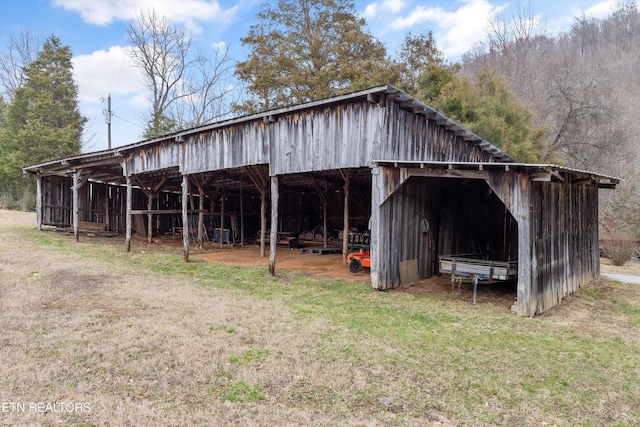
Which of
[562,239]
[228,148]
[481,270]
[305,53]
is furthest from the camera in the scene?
[305,53]

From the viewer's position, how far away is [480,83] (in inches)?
926

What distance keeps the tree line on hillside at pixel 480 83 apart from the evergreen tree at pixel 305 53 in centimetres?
7

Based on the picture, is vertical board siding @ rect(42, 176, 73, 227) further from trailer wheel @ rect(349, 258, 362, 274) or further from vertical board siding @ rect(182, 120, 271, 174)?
trailer wheel @ rect(349, 258, 362, 274)

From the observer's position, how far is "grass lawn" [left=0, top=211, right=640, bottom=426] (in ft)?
12.2

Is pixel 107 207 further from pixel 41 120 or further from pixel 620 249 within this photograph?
pixel 620 249

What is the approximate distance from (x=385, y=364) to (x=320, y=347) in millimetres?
960

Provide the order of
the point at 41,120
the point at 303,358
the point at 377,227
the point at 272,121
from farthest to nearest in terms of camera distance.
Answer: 1. the point at 41,120
2. the point at 272,121
3. the point at 377,227
4. the point at 303,358

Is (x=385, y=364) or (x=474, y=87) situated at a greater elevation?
(x=474, y=87)

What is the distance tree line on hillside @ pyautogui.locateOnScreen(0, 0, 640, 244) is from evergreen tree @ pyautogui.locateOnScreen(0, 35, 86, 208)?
0.41 ft

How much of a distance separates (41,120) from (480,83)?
101 ft

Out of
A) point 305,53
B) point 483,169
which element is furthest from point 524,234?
point 305,53

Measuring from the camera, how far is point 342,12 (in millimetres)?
26781

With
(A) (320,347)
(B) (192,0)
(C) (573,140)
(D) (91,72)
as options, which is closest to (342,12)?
(B) (192,0)

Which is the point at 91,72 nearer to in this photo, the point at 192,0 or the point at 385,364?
the point at 192,0
